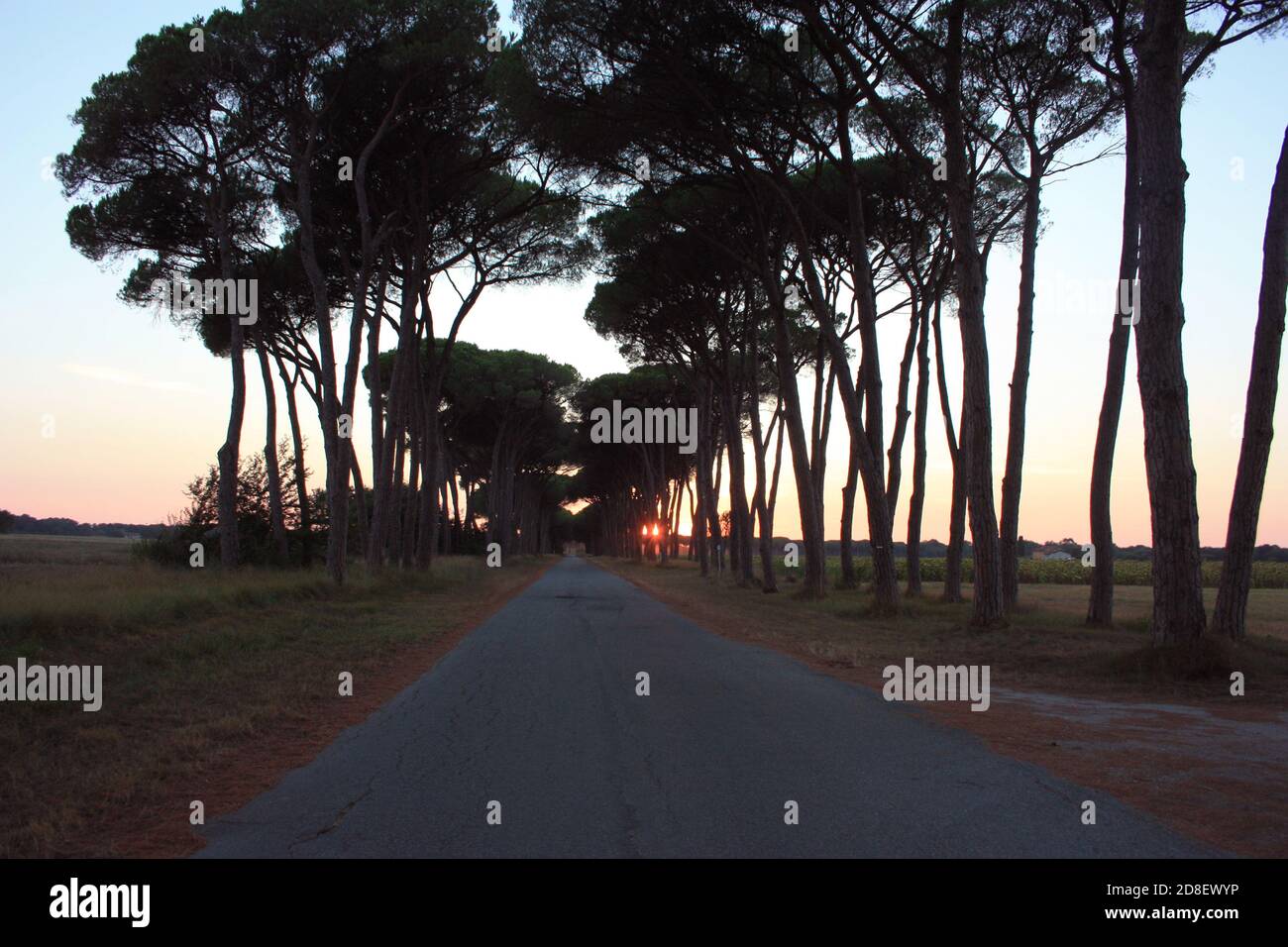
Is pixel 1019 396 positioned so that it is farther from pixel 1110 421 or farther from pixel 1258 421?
pixel 1258 421

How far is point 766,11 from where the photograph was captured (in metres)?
17.1

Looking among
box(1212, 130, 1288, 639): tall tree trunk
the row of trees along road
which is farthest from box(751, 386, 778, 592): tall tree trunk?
box(1212, 130, 1288, 639): tall tree trunk

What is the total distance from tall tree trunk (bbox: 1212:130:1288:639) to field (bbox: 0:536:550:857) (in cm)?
966

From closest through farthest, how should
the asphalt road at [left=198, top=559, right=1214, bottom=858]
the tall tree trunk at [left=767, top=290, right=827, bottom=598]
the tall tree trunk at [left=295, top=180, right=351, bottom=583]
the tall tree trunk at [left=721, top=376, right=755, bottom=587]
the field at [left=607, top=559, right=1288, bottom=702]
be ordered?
the asphalt road at [left=198, top=559, right=1214, bottom=858] < the field at [left=607, top=559, right=1288, bottom=702] < the tall tree trunk at [left=295, top=180, right=351, bottom=583] < the tall tree trunk at [left=767, top=290, right=827, bottom=598] < the tall tree trunk at [left=721, top=376, right=755, bottom=587]

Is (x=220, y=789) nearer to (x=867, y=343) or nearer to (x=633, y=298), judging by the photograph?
(x=867, y=343)

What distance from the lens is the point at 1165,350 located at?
10953mm

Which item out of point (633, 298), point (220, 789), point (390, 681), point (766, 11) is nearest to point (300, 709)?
point (390, 681)

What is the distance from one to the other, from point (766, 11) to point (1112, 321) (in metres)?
8.01

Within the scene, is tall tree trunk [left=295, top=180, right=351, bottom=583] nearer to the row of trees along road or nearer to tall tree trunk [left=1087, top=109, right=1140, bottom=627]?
the row of trees along road

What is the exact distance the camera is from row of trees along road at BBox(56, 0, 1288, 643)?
45.5ft

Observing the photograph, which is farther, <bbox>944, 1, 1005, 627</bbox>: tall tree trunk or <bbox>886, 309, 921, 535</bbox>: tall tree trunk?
<bbox>886, 309, 921, 535</bbox>: tall tree trunk

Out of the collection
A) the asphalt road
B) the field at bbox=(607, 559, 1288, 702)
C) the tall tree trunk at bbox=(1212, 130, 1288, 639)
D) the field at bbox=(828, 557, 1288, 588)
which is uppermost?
the tall tree trunk at bbox=(1212, 130, 1288, 639)

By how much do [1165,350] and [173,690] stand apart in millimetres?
10986

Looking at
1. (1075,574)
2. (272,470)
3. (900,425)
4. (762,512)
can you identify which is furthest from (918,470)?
(1075,574)
